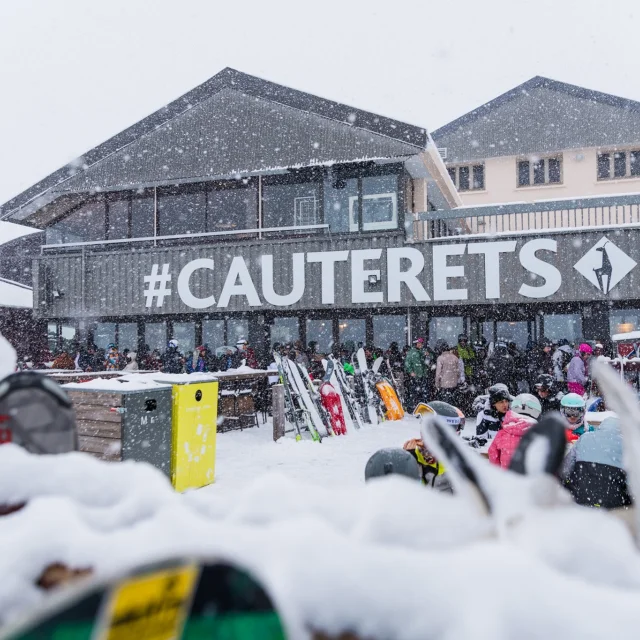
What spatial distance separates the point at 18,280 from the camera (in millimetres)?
25031

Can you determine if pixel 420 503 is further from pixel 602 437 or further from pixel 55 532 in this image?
pixel 602 437

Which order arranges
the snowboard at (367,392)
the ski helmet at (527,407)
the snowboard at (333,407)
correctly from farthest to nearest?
the snowboard at (367,392) → the snowboard at (333,407) → the ski helmet at (527,407)

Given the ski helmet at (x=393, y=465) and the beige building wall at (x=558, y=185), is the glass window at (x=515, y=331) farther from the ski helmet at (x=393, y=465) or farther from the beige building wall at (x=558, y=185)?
the ski helmet at (x=393, y=465)

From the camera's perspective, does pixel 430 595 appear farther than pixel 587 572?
No

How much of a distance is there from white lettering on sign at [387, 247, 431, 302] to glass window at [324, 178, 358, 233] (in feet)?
6.36

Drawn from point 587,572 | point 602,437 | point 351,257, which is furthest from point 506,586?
point 351,257

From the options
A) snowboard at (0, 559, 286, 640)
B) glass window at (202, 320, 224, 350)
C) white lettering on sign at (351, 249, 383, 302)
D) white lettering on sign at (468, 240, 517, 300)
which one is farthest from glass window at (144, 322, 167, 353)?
snowboard at (0, 559, 286, 640)

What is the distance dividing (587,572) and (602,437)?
256cm

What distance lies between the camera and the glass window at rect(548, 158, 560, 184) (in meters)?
23.8

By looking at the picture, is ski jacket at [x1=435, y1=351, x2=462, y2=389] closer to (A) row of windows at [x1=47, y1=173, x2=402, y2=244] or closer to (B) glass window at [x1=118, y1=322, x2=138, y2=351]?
(A) row of windows at [x1=47, y1=173, x2=402, y2=244]

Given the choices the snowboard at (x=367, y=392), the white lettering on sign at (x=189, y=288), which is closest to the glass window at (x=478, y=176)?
the white lettering on sign at (x=189, y=288)

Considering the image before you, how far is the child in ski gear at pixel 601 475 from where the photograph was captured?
2.89 m

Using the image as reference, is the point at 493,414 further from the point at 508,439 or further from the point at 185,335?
the point at 185,335

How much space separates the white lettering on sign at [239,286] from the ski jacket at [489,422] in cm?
1007
